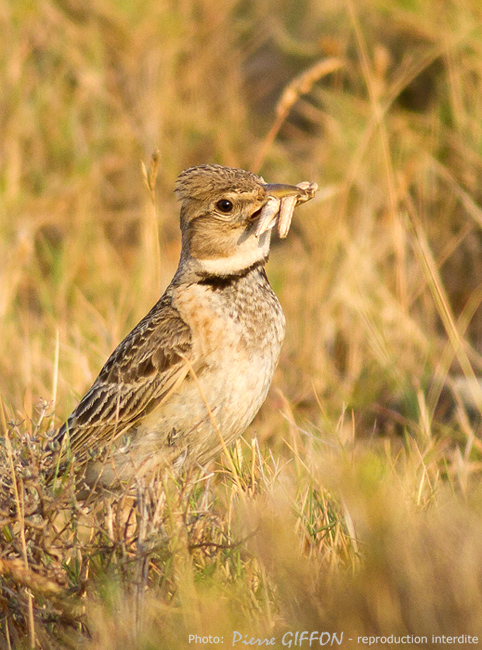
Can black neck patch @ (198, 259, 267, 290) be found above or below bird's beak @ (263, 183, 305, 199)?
below

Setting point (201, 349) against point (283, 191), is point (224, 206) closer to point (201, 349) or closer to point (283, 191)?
point (283, 191)

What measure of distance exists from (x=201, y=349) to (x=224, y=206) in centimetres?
83

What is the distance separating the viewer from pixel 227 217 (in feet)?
15.8

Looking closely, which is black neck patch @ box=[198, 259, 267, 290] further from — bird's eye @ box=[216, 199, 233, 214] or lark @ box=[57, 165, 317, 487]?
bird's eye @ box=[216, 199, 233, 214]

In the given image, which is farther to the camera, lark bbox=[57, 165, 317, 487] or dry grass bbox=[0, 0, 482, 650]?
lark bbox=[57, 165, 317, 487]

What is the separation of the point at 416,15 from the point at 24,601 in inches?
271

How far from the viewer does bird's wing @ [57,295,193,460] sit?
179 inches

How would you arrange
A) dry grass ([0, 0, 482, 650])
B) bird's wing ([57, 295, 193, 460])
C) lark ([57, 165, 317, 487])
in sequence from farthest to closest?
bird's wing ([57, 295, 193, 460]) → lark ([57, 165, 317, 487]) → dry grass ([0, 0, 482, 650])

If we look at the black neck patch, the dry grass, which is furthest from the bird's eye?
the dry grass

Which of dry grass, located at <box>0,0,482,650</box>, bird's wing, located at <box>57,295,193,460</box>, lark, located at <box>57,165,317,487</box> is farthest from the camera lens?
bird's wing, located at <box>57,295,193,460</box>

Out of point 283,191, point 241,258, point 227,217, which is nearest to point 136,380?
point 241,258

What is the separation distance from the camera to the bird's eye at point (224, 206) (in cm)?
479

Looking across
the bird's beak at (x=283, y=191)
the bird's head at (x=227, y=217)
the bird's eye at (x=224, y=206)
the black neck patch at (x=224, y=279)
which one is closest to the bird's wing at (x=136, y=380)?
the black neck patch at (x=224, y=279)

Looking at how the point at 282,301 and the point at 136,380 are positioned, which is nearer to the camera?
the point at 136,380
